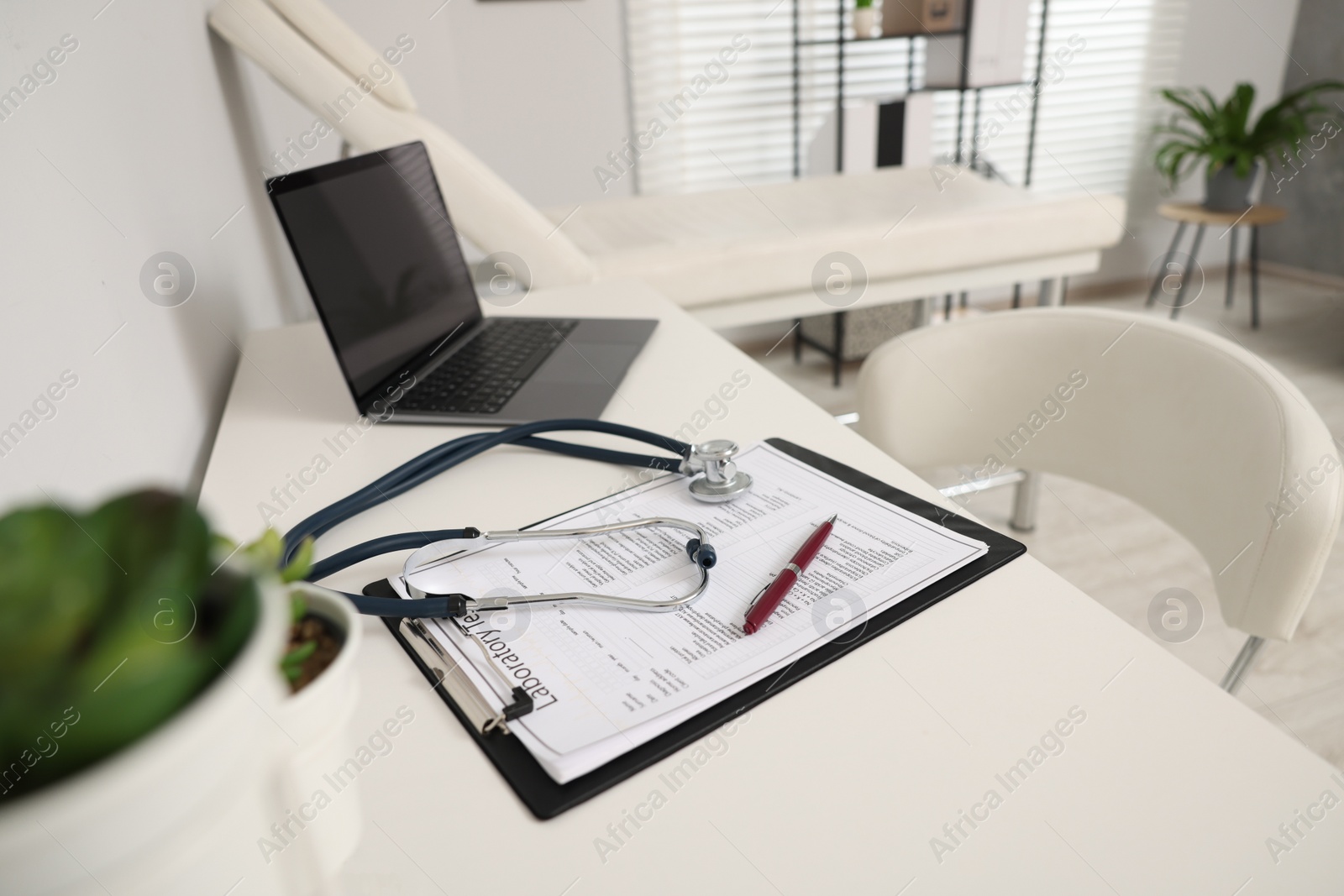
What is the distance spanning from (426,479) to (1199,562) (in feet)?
5.85

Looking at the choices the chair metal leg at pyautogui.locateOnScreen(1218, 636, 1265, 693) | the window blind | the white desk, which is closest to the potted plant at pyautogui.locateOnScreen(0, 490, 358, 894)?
the white desk

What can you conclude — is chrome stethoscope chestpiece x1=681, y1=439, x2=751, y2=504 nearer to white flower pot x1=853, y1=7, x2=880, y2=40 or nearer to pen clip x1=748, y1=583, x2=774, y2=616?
pen clip x1=748, y1=583, x2=774, y2=616

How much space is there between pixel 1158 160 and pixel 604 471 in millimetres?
3479

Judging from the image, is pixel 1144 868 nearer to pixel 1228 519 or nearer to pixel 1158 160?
pixel 1228 519

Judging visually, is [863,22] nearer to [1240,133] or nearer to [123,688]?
[1240,133]

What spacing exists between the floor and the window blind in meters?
0.75

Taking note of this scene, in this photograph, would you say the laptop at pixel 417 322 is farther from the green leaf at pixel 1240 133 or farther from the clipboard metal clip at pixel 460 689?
the green leaf at pixel 1240 133

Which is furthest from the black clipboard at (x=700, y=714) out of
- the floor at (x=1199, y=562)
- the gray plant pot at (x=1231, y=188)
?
the gray plant pot at (x=1231, y=188)

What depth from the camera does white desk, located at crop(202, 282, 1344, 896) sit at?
0.36 meters

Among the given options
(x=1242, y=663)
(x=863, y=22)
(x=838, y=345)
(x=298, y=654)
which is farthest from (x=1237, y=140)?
(x=298, y=654)

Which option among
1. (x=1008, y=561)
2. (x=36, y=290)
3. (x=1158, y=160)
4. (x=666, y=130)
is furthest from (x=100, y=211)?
(x=1158, y=160)

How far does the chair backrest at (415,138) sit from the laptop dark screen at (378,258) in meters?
0.28

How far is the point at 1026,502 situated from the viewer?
1.94 metres

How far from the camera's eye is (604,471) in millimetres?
708
